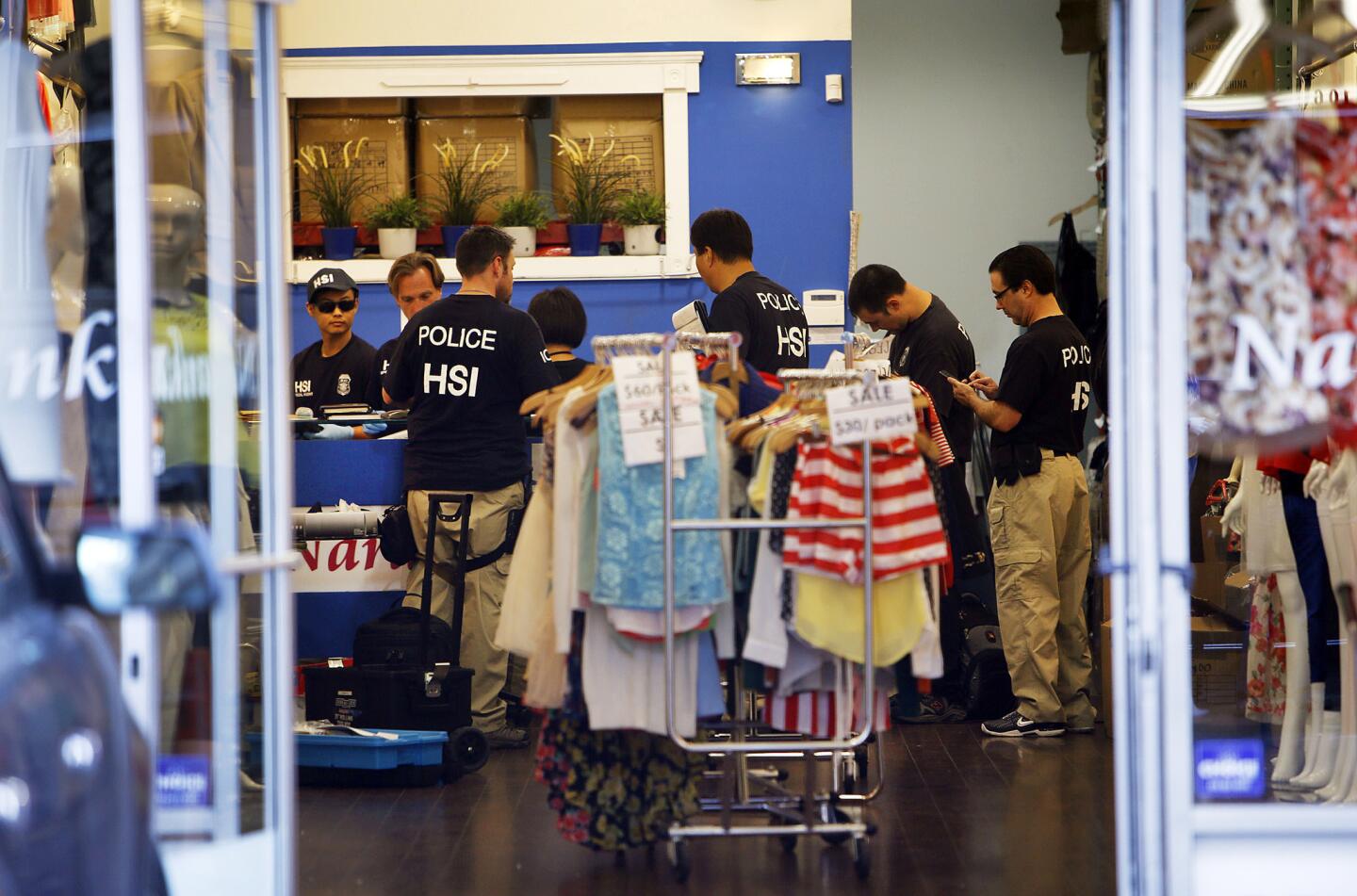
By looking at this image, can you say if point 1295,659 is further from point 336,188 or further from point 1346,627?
point 336,188

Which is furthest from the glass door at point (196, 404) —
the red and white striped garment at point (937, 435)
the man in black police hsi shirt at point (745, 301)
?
the man in black police hsi shirt at point (745, 301)

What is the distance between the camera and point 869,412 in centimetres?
383

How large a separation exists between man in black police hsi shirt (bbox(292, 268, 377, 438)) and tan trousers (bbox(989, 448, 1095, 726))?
9.21 ft

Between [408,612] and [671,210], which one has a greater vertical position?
[671,210]

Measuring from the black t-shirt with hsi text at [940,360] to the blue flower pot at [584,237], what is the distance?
2.12 m

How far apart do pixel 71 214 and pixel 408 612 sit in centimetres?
273

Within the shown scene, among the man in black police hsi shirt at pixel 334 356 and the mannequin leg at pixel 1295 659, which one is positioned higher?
the man in black police hsi shirt at pixel 334 356

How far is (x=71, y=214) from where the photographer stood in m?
3.21

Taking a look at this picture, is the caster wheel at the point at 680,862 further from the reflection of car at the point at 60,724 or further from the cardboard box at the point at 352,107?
the cardboard box at the point at 352,107

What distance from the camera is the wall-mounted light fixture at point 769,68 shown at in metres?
8.10

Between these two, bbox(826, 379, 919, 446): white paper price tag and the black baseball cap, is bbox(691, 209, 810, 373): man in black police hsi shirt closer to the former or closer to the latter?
the black baseball cap

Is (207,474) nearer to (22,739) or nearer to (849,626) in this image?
(22,739)

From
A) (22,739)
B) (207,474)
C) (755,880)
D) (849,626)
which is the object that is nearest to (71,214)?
(207,474)

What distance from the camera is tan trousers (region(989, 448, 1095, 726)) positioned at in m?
5.98
